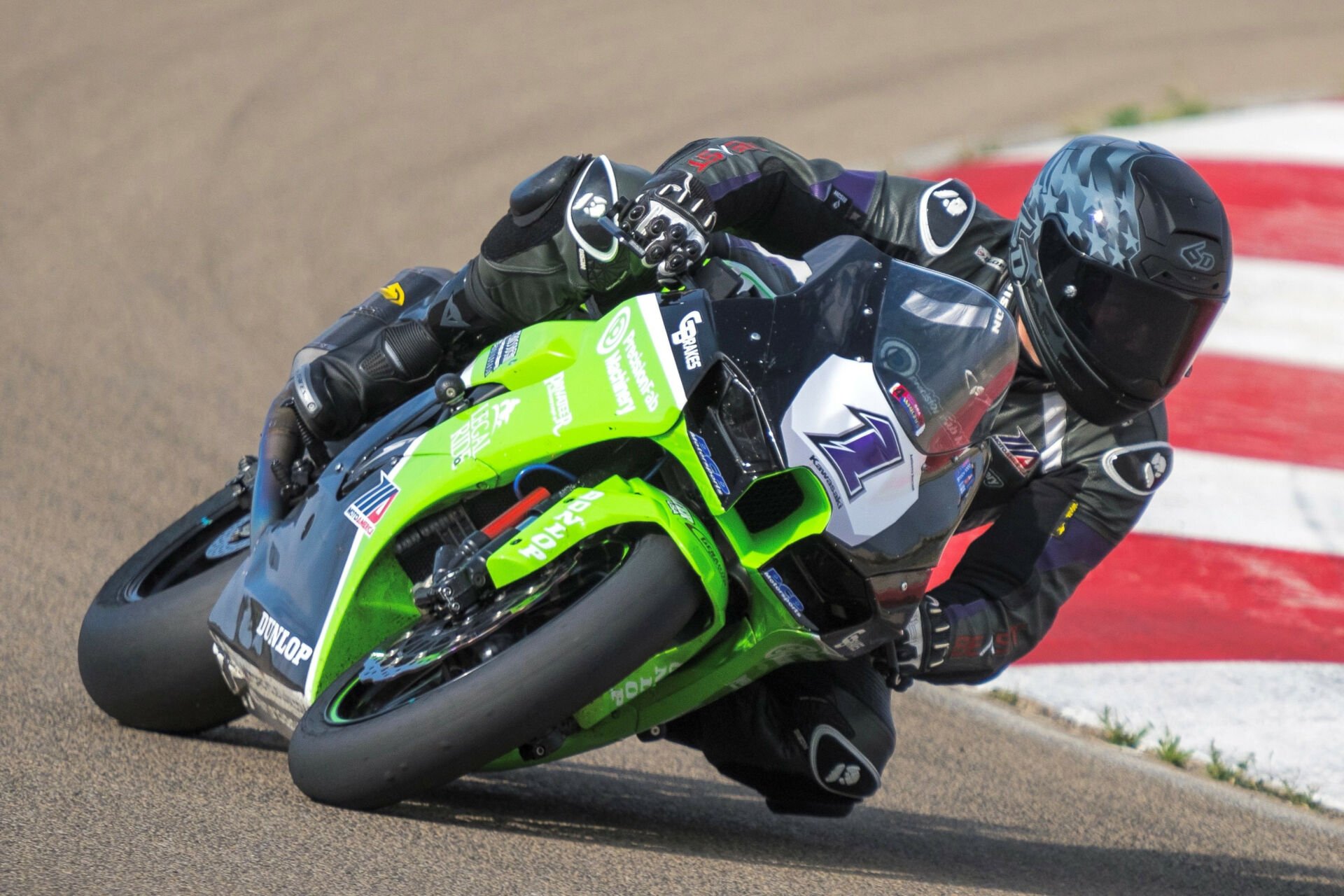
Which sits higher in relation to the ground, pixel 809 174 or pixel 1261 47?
pixel 809 174

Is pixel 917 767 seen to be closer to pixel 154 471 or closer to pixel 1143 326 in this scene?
pixel 1143 326

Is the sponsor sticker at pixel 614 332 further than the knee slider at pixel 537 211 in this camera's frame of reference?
No

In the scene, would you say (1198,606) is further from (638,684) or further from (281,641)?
(281,641)

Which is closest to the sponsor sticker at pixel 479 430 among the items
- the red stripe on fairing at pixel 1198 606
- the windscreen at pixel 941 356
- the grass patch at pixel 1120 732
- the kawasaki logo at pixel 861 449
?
the kawasaki logo at pixel 861 449

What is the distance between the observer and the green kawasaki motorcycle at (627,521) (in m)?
2.96

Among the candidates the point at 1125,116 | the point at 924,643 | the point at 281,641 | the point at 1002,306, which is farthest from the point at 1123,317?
the point at 1125,116

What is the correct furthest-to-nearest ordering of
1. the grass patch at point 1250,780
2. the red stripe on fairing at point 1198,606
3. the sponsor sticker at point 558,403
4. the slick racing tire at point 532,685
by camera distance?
the red stripe on fairing at point 1198,606 → the grass patch at point 1250,780 → the sponsor sticker at point 558,403 → the slick racing tire at point 532,685

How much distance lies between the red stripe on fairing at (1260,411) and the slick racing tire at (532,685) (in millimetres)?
4288

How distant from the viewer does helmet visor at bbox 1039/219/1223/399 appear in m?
3.68

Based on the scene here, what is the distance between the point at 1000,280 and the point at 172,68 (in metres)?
7.65

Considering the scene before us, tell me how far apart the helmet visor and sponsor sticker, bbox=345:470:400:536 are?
1567 millimetres

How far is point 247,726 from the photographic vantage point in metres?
4.16

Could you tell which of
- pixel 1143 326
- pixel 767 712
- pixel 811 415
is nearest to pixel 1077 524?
pixel 1143 326

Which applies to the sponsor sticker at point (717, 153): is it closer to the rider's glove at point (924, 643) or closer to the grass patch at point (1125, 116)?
the rider's glove at point (924, 643)
